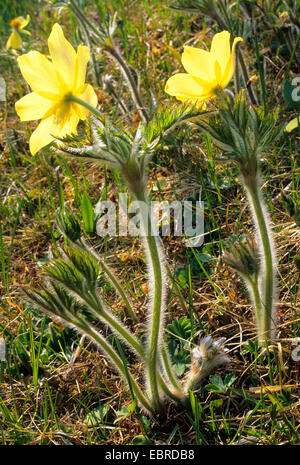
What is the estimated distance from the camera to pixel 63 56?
5.08 feet

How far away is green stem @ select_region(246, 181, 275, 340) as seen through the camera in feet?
4.80

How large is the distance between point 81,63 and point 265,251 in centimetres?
78

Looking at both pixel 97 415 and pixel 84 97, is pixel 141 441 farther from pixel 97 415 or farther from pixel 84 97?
pixel 84 97

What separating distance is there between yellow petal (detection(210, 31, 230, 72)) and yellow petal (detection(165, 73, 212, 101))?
0.31 feet

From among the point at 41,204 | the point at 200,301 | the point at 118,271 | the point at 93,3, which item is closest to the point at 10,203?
the point at 41,204

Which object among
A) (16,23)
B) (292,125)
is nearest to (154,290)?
(292,125)

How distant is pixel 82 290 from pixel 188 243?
806 mm

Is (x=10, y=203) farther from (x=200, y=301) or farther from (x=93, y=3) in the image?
(x=93, y=3)

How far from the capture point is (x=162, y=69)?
3008mm

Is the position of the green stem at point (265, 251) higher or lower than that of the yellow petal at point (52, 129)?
lower

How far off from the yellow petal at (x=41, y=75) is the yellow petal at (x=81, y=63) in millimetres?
64

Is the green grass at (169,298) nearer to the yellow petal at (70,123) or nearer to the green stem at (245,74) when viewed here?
the green stem at (245,74)

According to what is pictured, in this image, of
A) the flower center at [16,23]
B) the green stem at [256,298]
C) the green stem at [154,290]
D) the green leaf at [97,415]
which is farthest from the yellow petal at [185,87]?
the flower center at [16,23]

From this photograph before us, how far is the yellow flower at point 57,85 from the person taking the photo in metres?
1.55
